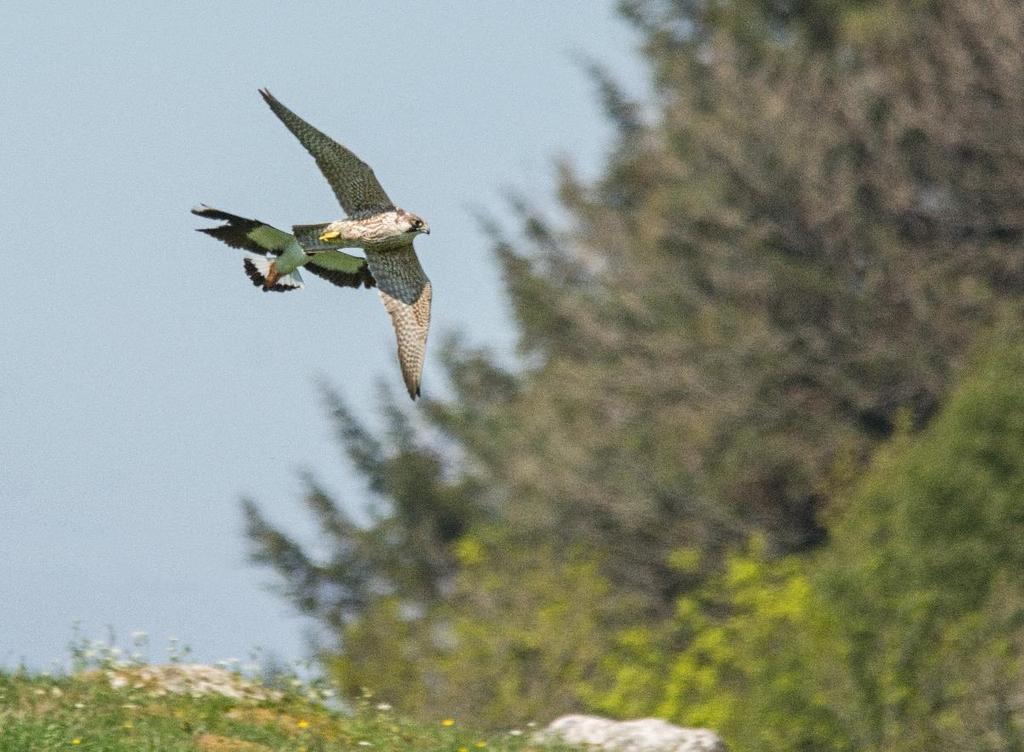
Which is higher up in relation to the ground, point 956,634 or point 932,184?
point 932,184

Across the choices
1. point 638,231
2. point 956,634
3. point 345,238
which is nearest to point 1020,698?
point 956,634

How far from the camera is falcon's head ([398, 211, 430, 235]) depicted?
11139 millimetres

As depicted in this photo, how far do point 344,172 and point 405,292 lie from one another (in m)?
0.85

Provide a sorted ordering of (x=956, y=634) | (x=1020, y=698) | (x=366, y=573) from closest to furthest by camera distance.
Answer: (x=1020, y=698)
(x=956, y=634)
(x=366, y=573)

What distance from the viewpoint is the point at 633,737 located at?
Answer: 12594 millimetres

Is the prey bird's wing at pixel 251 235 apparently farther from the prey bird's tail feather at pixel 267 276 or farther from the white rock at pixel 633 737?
the white rock at pixel 633 737

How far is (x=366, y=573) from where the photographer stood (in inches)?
1754

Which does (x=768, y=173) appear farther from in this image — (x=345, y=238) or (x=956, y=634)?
(x=345, y=238)

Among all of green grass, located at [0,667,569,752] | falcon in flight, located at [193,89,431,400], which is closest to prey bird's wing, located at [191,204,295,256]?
falcon in flight, located at [193,89,431,400]

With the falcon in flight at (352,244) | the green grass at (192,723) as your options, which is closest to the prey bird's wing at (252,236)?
the falcon in flight at (352,244)

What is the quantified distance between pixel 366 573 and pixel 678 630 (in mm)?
12767

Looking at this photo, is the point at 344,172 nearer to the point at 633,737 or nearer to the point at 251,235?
the point at 251,235

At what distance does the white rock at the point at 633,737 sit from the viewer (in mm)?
12359

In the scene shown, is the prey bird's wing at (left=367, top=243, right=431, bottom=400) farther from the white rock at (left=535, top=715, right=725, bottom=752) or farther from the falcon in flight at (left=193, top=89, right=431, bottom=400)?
the white rock at (left=535, top=715, right=725, bottom=752)
